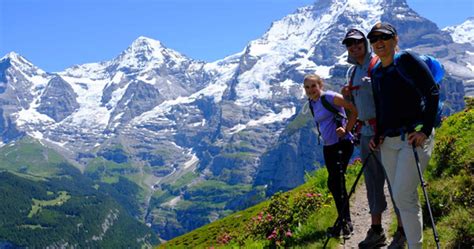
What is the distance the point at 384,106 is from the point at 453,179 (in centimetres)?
404

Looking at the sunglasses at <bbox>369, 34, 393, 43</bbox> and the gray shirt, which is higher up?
the sunglasses at <bbox>369, 34, 393, 43</bbox>

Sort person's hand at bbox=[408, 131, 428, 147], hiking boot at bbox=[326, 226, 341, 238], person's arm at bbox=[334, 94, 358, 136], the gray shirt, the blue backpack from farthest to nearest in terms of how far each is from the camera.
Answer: person's arm at bbox=[334, 94, 358, 136]
the gray shirt
hiking boot at bbox=[326, 226, 341, 238]
the blue backpack
person's hand at bbox=[408, 131, 428, 147]

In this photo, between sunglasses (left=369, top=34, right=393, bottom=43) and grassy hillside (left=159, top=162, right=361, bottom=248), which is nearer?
sunglasses (left=369, top=34, right=393, bottom=43)

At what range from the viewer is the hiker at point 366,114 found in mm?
8648

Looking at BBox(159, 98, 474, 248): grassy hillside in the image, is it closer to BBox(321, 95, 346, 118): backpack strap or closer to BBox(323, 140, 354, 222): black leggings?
BBox(323, 140, 354, 222): black leggings

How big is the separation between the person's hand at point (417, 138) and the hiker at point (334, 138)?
118 inches

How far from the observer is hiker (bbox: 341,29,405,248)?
8648 mm

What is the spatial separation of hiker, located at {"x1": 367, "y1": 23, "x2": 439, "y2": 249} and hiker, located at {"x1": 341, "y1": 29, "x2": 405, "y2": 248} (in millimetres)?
1061

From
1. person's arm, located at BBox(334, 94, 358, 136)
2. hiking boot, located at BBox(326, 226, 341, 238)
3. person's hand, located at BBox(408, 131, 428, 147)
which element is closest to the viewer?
Result: person's hand, located at BBox(408, 131, 428, 147)

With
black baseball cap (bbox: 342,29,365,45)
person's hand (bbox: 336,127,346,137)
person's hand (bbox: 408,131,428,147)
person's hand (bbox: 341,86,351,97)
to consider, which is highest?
black baseball cap (bbox: 342,29,365,45)

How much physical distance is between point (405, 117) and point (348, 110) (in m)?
2.72

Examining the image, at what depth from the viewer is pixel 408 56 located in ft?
23.2

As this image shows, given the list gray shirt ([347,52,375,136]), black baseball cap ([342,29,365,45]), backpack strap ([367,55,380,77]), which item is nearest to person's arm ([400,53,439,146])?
backpack strap ([367,55,380,77])

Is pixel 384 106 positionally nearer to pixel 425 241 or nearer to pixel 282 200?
pixel 425 241
